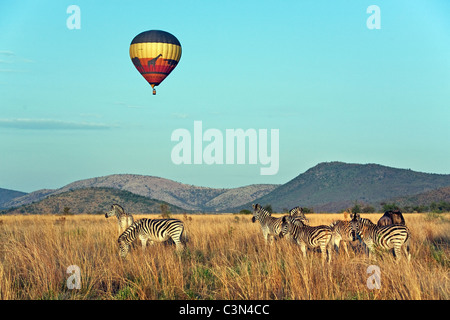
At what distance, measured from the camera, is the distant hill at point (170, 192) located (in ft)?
539

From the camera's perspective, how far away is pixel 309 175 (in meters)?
149

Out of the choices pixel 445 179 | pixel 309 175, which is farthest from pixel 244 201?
pixel 445 179

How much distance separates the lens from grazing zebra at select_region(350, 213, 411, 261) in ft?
46.9

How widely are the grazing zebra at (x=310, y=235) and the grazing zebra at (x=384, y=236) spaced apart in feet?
2.76

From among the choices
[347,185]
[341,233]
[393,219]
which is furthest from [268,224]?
[347,185]

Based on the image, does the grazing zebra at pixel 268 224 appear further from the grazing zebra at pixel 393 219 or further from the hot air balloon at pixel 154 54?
the hot air balloon at pixel 154 54

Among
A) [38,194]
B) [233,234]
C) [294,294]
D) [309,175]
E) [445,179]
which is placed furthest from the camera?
[38,194]

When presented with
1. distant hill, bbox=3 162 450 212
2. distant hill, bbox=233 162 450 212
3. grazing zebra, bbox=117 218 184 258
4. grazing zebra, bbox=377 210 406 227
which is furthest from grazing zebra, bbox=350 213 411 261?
distant hill, bbox=233 162 450 212

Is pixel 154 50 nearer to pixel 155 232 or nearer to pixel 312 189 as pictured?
pixel 155 232

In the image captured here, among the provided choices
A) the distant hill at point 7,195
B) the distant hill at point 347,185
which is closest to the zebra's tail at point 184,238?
the distant hill at point 347,185

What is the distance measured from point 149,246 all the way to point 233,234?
16.1 feet

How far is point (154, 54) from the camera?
125 feet

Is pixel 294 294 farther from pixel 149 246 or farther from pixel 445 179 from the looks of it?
pixel 445 179
